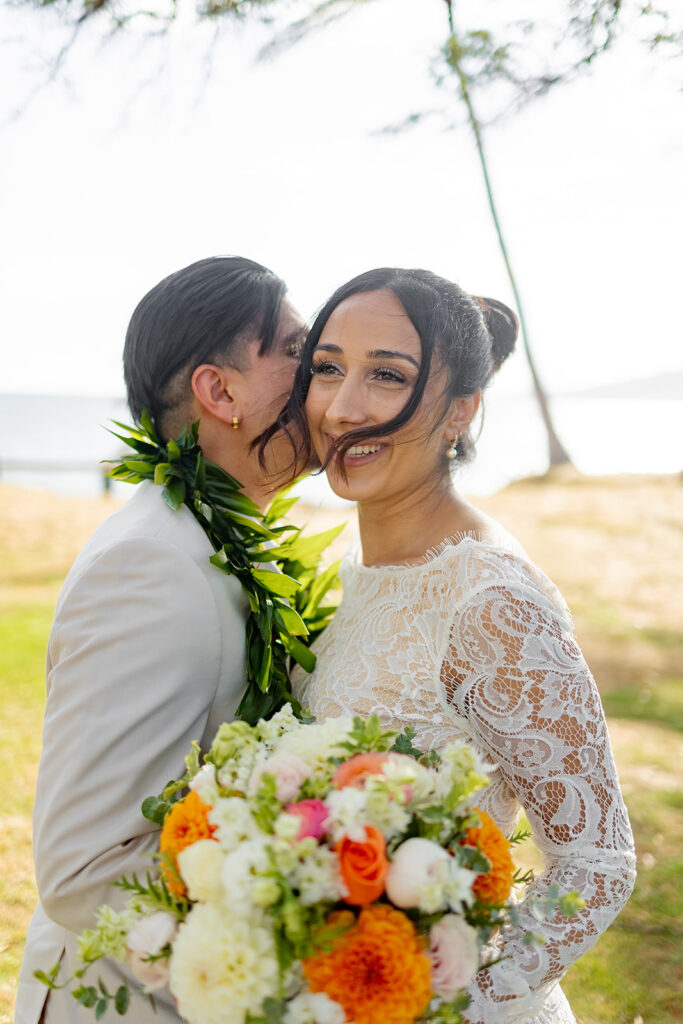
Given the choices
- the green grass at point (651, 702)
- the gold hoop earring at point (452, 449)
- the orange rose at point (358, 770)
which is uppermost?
the gold hoop earring at point (452, 449)

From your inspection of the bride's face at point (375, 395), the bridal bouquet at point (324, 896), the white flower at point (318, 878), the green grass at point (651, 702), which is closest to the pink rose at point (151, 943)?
the bridal bouquet at point (324, 896)

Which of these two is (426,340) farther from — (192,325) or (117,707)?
(117,707)

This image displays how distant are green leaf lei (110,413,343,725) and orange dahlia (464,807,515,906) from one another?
3.05ft

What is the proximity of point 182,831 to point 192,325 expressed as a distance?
70.6 inches

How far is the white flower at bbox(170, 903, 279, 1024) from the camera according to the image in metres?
1.40

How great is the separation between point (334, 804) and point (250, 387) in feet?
6.04

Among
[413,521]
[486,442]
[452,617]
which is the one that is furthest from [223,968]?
[486,442]

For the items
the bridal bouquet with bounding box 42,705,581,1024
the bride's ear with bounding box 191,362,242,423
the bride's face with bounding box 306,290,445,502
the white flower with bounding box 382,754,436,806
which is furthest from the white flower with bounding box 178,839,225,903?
the bride's ear with bounding box 191,362,242,423

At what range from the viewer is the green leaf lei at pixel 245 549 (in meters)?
2.51

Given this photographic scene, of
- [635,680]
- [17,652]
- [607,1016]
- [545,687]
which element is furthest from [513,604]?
[17,652]

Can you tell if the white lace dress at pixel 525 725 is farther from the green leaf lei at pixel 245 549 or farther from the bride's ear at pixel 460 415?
the bride's ear at pixel 460 415

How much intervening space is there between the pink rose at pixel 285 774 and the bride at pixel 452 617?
64cm

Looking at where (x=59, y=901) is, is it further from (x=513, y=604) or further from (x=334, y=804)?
(x=513, y=604)

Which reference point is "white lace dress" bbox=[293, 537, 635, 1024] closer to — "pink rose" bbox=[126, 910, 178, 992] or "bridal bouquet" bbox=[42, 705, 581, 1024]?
"bridal bouquet" bbox=[42, 705, 581, 1024]
